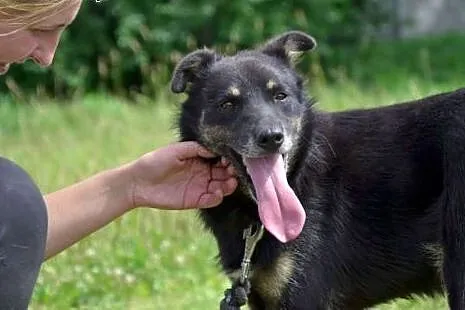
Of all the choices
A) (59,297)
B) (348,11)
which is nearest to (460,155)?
(59,297)

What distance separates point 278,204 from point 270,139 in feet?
0.85

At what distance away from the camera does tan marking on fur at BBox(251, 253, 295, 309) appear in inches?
179

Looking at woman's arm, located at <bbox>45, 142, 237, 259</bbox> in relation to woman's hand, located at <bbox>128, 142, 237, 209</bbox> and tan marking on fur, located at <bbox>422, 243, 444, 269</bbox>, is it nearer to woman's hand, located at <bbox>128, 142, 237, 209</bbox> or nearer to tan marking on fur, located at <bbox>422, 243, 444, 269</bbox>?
woman's hand, located at <bbox>128, 142, 237, 209</bbox>

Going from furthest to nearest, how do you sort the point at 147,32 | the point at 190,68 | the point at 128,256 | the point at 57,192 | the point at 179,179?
the point at 147,32 → the point at 128,256 → the point at 190,68 → the point at 179,179 → the point at 57,192

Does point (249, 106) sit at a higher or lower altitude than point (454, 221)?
higher

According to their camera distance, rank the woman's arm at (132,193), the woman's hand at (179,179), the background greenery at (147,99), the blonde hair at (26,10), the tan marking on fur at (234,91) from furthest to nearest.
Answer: the background greenery at (147,99) < the tan marking on fur at (234,91) < the woman's hand at (179,179) < the woman's arm at (132,193) < the blonde hair at (26,10)

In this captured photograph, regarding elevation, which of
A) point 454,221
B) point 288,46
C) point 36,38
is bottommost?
point 454,221

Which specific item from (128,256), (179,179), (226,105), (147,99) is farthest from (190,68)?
(147,99)

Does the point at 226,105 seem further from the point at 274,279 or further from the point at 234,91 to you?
the point at 274,279

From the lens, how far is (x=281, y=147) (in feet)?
14.5

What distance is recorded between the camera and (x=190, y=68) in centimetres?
488

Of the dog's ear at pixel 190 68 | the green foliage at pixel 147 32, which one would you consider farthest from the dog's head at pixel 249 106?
the green foliage at pixel 147 32

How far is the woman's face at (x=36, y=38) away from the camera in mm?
3533

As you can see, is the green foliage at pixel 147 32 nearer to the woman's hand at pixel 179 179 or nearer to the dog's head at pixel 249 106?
the dog's head at pixel 249 106
